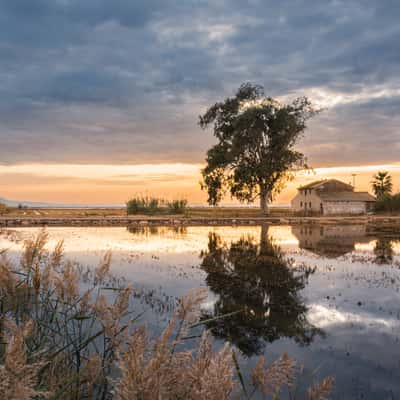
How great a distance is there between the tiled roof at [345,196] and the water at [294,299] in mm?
53842

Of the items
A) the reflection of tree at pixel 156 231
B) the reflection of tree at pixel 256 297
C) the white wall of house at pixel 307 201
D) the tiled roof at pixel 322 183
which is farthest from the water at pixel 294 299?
the tiled roof at pixel 322 183

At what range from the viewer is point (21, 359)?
1.88m

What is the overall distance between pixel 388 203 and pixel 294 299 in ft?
252

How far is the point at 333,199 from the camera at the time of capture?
3093 inches

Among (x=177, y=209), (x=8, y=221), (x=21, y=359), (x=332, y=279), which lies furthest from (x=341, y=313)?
(x=177, y=209)

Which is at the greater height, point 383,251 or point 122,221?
point 122,221

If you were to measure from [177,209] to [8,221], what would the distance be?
27.7 m

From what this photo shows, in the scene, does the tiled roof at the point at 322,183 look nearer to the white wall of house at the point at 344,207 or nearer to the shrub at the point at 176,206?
the white wall of house at the point at 344,207

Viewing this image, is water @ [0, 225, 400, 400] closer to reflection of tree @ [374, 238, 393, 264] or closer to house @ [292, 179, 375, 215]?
reflection of tree @ [374, 238, 393, 264]

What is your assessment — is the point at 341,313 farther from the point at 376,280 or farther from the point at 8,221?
the point at 8,221

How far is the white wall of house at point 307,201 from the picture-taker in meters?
80.4

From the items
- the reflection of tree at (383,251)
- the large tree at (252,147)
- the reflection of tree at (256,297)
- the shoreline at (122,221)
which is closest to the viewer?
the reflection of tree at (256,297)

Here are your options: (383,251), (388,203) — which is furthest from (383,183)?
(383,251)

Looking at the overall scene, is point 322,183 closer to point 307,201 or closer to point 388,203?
point 307,201
